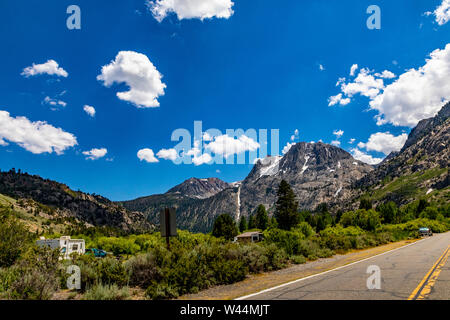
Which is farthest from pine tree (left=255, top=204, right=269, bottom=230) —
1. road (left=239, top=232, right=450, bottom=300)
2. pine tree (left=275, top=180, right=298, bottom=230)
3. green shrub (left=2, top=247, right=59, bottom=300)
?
green shrub (left=2, top=247, right=59, bottom=300)

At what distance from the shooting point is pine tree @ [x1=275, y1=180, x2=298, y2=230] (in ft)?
252

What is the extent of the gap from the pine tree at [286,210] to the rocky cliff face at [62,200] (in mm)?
135366

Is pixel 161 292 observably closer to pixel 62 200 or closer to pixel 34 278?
pixel 34 278

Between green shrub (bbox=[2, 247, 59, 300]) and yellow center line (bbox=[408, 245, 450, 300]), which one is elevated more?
green shrub (bbox=[2, 247, 59, 300])

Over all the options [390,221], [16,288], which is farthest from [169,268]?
[390,221]

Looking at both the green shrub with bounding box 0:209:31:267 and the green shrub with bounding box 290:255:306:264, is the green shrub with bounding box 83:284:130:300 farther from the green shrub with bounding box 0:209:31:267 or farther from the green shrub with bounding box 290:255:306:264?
the green shrub with bounding box 290:255:306:264

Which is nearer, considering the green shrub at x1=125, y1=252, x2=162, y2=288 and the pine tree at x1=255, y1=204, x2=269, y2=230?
the green shrub at x1=125, y1=252, x2=162, y2=288

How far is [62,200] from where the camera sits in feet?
584

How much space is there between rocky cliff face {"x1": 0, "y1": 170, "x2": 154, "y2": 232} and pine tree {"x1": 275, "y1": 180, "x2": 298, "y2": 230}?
13537cm

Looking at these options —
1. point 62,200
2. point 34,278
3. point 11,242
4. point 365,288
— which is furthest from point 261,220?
point 62,200

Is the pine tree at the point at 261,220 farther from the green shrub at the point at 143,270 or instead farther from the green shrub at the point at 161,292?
the green shrub at the point at 161,292

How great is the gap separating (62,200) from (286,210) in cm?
16532

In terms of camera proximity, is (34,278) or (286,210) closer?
(34,278)
